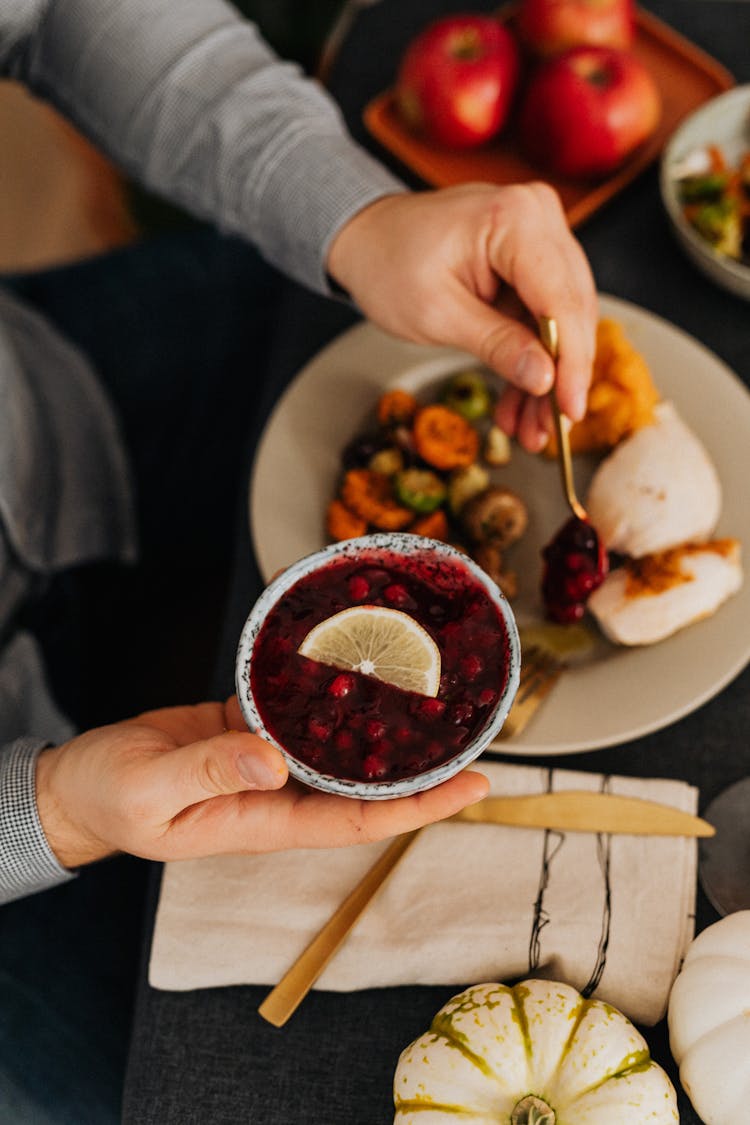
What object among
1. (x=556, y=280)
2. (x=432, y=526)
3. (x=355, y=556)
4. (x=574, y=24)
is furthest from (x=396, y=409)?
(x=574, y=24)

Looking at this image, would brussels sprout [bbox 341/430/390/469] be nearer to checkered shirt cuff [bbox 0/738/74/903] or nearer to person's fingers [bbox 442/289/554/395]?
person's fingers [bbox 442/289/554/395]

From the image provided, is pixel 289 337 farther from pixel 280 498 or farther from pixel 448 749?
pixel 448 749

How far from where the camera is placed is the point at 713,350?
1433mm

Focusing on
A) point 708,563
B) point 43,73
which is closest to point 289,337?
point 43,73

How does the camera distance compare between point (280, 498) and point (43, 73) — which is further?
point (43, 73)

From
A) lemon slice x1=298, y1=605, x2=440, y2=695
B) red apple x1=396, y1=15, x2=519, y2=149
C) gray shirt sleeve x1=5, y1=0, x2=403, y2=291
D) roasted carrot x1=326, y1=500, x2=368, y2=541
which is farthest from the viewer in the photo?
red apple x1=396, y1=15, x2=519, y2=149

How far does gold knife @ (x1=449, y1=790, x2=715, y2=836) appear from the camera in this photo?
103cm

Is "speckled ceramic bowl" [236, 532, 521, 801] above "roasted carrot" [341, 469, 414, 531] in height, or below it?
above

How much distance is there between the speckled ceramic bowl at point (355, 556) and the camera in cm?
85

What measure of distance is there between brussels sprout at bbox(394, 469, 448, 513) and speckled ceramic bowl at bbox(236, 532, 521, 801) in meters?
0.30

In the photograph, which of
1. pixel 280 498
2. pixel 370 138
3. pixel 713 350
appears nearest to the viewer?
pixel 280 498

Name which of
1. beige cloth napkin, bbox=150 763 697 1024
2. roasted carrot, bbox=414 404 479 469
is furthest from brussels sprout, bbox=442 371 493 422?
beige cloth napkin, bbox=150 763 697 1024

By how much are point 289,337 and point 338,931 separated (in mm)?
924

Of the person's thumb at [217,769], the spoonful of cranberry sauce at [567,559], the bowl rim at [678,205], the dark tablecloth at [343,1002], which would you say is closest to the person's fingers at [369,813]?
the person's thumb at [217,769]
